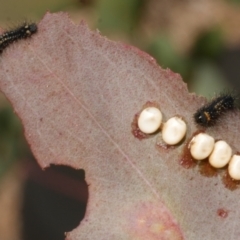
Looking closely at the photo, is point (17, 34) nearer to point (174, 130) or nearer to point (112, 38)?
point (174, 130)

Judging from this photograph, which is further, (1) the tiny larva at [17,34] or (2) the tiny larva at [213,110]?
(1) the tiny larva at [17,34]

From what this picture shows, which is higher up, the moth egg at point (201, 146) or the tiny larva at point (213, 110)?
the tiny larva at point (213, 110)

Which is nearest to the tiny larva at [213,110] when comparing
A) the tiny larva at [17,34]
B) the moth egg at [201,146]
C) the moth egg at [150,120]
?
the moth egg at [201,146]

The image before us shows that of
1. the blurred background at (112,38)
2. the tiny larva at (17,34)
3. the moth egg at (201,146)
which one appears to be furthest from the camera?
the blurred background at (112,38)

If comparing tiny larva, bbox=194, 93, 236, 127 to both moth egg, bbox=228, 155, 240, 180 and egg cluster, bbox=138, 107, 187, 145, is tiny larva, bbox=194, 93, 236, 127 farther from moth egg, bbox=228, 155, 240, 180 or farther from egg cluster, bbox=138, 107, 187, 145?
moth egg, bbox=228, 155, 240, 180

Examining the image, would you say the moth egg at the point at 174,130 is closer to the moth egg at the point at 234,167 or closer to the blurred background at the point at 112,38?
the moth egg at the point at 234,167

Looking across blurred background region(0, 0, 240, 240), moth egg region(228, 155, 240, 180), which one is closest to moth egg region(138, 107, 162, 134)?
moth egg region(228, 155, 240, 180)
